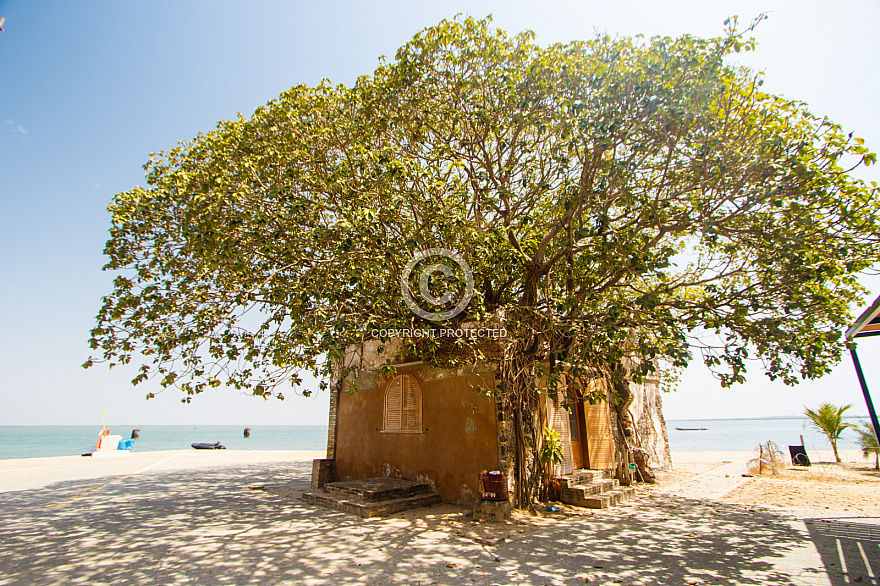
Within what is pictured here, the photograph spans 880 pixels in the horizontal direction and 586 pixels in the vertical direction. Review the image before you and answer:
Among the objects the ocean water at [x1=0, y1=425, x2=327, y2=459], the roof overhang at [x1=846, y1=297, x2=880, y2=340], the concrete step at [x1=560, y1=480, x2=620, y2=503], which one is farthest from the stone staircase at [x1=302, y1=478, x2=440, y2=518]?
the ocean water at [x1=0, y1=425, x2=327, y2=459]

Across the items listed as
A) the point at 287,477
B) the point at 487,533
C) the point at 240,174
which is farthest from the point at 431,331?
the point at 287,477

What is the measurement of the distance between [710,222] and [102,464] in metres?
22.4

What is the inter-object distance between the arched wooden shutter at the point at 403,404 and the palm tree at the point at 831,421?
1660 cm

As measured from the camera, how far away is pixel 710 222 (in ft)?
22.7

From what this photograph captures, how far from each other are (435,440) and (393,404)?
166 cm

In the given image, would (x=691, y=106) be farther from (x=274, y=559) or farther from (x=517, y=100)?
(x=274, y=559)

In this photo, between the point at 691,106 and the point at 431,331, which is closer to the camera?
the point at 691,106

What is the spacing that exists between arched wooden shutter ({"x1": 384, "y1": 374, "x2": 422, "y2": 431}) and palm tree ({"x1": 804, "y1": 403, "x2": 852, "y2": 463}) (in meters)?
16.6

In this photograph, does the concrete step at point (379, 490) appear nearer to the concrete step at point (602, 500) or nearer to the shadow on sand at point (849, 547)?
the concrete step at point (602, 500)

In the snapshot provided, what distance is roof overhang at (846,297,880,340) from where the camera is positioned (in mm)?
5875

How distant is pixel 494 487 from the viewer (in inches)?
309

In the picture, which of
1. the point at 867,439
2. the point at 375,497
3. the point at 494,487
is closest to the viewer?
the point at 494,487
